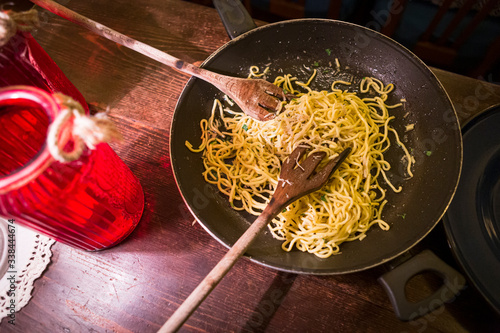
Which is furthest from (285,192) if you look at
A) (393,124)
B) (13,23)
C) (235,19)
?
(13,23)

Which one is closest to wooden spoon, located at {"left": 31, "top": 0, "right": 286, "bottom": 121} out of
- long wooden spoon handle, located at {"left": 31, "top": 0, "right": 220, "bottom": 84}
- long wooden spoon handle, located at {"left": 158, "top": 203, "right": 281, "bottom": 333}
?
long wooden spoon handle, located at {"left": 31, "top": 0, "right": 220, "bottom": 84}

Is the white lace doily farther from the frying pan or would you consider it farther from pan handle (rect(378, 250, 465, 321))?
pan handle (rect(378, 250, 465, 321))

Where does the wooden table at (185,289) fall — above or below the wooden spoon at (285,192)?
below

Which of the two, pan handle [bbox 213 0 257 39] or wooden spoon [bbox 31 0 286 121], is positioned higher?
pan handle [bbox 213 0 257 39]

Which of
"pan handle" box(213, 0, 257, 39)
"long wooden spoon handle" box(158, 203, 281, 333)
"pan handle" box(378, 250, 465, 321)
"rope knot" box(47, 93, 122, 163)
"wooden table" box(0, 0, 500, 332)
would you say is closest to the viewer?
"rope knot" box(47, 93, 122, 163)

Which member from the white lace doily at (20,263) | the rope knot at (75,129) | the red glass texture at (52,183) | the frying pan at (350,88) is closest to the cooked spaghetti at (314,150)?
the frying pan at (350,88)

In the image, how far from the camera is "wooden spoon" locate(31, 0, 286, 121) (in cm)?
110

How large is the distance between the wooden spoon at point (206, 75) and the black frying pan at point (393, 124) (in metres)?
0.08

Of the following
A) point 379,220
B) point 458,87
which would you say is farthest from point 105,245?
point 458,87

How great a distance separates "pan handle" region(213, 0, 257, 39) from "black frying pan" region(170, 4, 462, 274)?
4cm

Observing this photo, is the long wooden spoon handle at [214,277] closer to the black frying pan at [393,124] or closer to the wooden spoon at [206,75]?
the black frying pan at [393,124]

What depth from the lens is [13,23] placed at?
2.65ft

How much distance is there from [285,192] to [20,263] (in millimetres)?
972

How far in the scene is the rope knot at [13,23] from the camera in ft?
2.56
